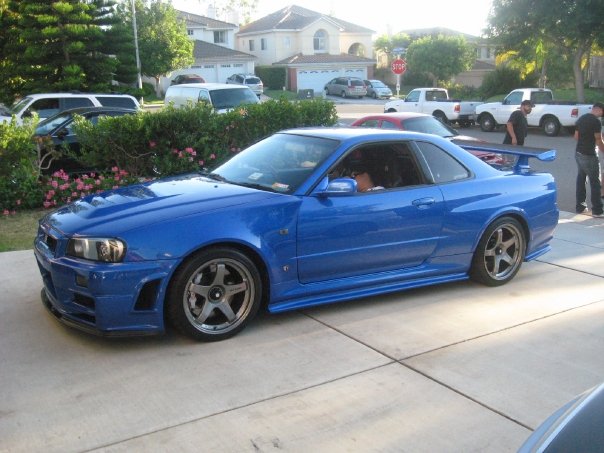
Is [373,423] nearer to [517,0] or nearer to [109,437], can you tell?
[109,437]

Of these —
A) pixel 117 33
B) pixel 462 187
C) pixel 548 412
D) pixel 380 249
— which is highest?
pixel 117 33

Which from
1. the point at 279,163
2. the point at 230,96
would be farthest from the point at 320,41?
the point at 279,163

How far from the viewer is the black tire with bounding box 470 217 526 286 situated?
6371 millimetres

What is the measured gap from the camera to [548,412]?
408cm

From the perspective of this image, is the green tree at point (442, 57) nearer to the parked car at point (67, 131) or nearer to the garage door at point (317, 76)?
the garage door at point (317, 76)

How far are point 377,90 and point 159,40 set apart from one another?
17179 millimetres

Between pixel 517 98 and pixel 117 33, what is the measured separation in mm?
17215

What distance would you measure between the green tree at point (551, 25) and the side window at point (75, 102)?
66.3 ft

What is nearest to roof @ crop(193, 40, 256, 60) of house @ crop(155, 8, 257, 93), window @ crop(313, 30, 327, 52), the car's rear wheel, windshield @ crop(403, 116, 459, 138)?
house @ crop(155, 8, 257, 93)

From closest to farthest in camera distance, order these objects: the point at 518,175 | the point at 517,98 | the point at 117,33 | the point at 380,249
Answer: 1. the point at 380,249
2. the point at 518,175
3. the point at 517,98
4. the point at 117,33

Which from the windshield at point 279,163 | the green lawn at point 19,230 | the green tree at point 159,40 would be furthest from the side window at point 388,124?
the green tree at point 159,40

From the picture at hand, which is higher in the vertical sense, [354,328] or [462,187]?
[462,187]

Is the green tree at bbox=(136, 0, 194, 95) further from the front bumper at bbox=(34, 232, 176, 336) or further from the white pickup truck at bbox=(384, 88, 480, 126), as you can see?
the front bumper at bbox=(34, 232, 176, 336)

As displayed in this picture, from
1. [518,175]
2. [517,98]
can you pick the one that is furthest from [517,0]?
[518,175]
